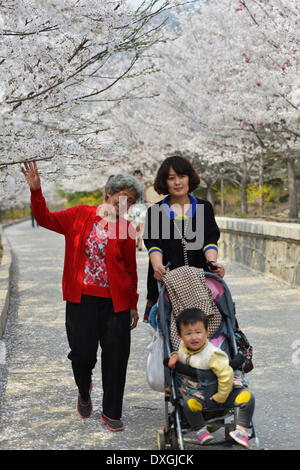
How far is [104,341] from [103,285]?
366 mm

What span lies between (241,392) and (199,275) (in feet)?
2.35

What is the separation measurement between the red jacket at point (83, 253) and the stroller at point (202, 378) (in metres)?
0.34

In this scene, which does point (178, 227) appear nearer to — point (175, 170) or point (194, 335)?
point (175, 170)

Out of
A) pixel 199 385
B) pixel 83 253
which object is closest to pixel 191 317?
pixel 199 385

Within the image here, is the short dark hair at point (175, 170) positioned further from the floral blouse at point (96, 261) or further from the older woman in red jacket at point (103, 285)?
the floral blouse at point (96, 261)

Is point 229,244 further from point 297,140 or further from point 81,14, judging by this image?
point 81,14

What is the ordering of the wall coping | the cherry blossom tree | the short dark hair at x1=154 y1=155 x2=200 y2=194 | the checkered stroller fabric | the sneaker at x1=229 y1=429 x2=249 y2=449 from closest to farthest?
1. the sneaker at x1=229 y1=429 x2=249 y2=449
2. the checkered stroller fabric
3. the short dark hair at x1=154 y1=155 x2=200 y2=194
4. the cherry blossom tree
5. the wall coping

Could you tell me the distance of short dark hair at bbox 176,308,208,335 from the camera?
11.5 feet

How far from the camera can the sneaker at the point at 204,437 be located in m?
3.40

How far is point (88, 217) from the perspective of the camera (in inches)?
166

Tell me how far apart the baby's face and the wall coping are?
19.4ft

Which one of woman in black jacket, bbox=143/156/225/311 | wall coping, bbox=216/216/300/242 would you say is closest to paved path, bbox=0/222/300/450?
wall coping, bbox=216/216/300/242

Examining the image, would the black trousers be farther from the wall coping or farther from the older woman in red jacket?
the wall coping

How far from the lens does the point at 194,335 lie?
11.4 feet
